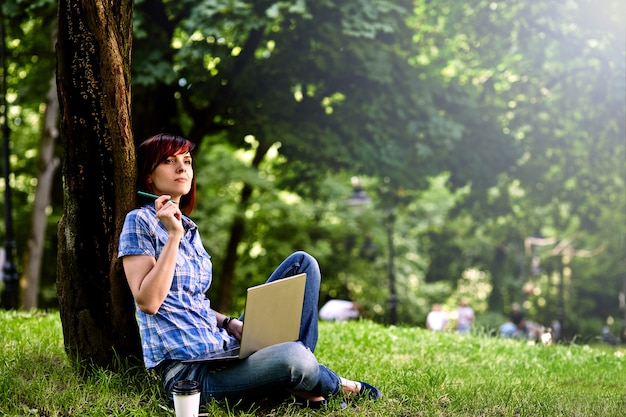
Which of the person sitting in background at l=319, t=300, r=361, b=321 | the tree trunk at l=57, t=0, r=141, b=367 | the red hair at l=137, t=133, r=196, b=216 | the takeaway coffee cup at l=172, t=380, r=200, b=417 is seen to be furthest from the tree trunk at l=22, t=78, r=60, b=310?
the takeaway coffee cup at l=172, t=380, r=200, b=417

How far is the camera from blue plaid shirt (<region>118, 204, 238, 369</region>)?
3.45 m

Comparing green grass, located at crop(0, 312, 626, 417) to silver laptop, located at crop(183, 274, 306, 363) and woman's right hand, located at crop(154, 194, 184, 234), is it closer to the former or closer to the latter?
silver laptop, located at crop(183, 274, 306, 363)

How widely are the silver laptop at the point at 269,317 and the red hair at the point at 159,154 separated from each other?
0.78m

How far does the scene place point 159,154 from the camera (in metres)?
3.72

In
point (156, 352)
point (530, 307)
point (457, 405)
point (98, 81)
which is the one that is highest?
point (98, 81)

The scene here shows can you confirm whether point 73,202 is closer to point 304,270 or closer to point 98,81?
point 98,81

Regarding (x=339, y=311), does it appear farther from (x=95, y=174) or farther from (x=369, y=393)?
(x=95, y=174)

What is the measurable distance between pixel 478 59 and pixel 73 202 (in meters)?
9.61

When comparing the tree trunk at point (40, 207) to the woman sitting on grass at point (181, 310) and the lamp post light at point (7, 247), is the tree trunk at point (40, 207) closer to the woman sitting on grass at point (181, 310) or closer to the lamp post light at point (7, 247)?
the lamp post light at point (7, 247)

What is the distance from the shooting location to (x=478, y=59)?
12.2 meters

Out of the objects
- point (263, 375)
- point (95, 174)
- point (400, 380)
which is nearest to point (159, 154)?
point (95, 174)

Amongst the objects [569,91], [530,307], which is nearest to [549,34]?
[569,91]

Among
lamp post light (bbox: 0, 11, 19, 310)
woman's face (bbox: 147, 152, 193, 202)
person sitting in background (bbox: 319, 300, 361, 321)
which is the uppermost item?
woman's face (bbox: 147, 152, 193, 202)

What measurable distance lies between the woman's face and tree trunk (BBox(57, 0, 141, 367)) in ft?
1.01
